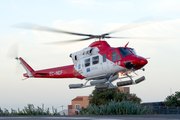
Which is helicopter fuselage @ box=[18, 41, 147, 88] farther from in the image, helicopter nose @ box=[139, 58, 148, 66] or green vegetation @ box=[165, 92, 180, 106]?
green vegetation @ box=[165, 92, 180, 106]

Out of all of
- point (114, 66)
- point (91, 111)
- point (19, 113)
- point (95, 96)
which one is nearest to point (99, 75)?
point (114, 66)

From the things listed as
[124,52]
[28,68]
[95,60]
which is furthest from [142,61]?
[28,68]

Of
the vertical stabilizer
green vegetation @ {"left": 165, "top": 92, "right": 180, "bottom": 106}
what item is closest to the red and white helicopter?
the vertical stabilizer

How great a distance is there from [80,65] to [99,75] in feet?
7.88

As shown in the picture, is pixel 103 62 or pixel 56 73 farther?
pixel 56 73

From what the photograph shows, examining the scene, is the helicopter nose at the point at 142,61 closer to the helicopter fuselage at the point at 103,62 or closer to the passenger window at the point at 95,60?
the helicopter fuselage at the point at 103,62

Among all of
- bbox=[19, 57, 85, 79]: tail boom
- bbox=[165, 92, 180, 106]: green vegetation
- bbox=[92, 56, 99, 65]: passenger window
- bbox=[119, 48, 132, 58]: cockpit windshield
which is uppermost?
bbox=[119, 48, 132, 58]: cockpit windshield

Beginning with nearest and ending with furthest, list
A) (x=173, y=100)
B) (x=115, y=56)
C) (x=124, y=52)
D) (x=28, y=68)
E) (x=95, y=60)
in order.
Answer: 1. (x=124, y=52)
2. (x=115, y=56)
3. (x=95, y=60)
4. (x=28, y=68)
5. (x=173, y=100)

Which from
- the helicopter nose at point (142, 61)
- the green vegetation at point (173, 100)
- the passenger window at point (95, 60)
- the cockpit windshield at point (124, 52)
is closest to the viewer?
the helicopter nose at point (142, 61)

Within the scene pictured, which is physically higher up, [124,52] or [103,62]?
[124,52]

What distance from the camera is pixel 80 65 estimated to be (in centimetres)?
2512

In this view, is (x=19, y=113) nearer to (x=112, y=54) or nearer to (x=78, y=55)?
(x=78, y=55)

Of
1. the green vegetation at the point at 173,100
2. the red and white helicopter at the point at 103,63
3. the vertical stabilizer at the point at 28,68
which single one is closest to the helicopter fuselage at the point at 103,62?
the red and white helicopter at the point at 103,63

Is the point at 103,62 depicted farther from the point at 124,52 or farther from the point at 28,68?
the point at 28,68
